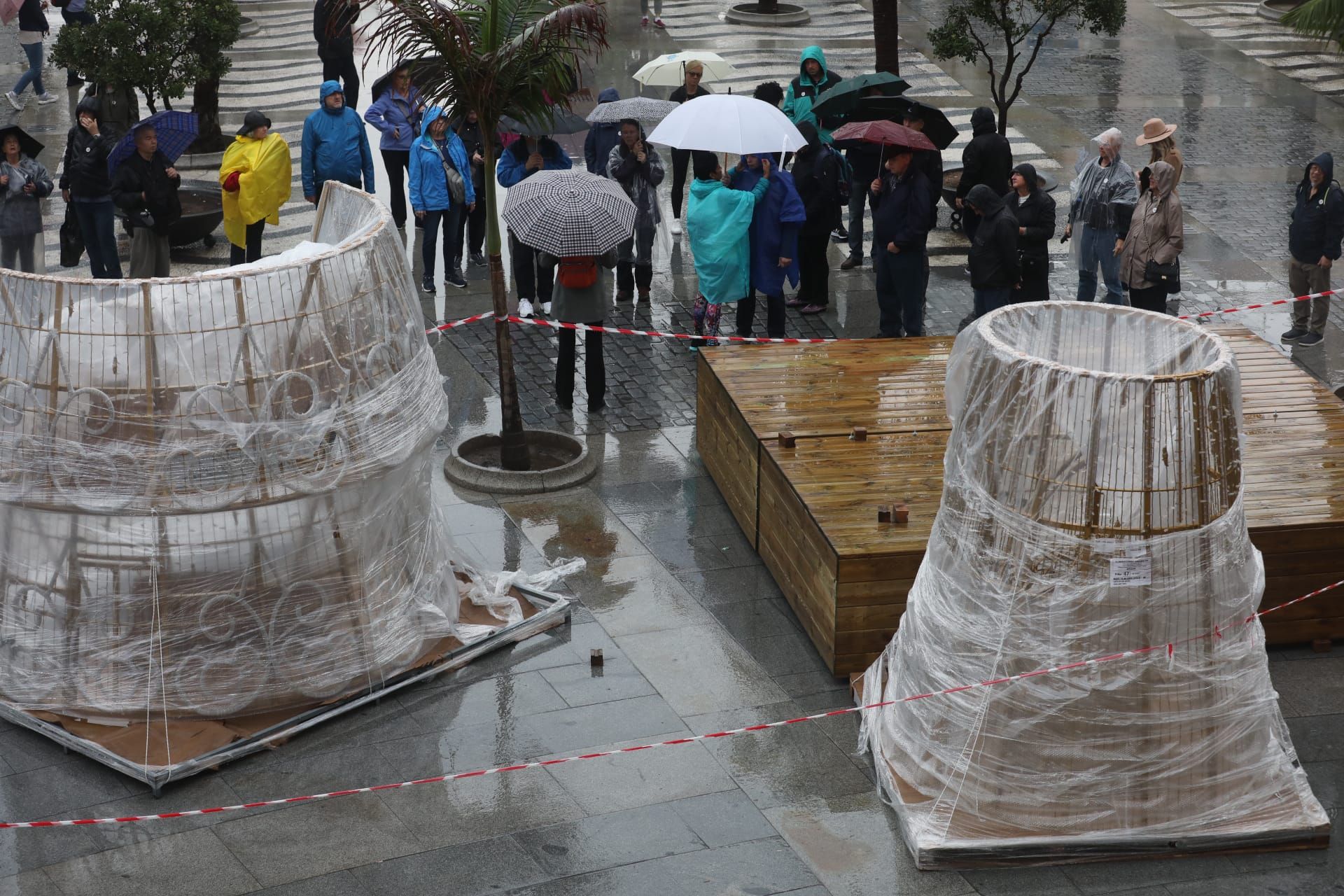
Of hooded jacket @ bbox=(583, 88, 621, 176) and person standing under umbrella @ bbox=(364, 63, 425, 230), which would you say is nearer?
hooded jacket @ bbox=(583, 88, 621, 176)

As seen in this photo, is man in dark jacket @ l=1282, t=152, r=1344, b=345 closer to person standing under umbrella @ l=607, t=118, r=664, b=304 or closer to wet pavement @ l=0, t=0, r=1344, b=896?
wet pavement @ l=0, t=0, r=1344, b=896

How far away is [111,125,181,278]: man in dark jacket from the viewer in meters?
13.6

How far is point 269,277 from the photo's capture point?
26.5 feet

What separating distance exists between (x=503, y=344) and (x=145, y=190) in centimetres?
426

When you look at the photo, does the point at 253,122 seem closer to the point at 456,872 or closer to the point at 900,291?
the point at 900,291

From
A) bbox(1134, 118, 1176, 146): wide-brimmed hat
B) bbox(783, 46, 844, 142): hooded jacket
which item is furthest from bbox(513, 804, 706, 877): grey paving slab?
bbox(783, 46, 844, 142): hooded jacket

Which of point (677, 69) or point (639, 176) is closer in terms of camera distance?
point (639, 176)

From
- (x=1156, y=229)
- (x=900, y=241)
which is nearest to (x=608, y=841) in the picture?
(x=900, y=241)

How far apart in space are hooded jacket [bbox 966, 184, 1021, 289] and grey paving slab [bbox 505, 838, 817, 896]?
6123mm

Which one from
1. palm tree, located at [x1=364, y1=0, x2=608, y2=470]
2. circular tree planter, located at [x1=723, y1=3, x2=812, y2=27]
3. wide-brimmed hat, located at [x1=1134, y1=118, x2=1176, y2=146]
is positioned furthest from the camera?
circular tree planter, located at [x1=723, y1=3, x2=812, y2=27]

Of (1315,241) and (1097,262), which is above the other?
(1315,241)

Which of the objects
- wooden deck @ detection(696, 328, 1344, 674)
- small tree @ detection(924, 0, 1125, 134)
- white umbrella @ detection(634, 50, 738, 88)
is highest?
small tree @ detection(924, 0, 1125, 134)

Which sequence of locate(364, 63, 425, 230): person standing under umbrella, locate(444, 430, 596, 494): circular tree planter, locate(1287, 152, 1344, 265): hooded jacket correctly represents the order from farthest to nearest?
locate(364, 63, 425, 230): person standing under umbrella → locate(1287, 152, 1344, 265): hooded jacket → locate(444, 430, 596, 494): circular tree planter

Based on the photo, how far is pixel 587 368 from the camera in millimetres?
12445
